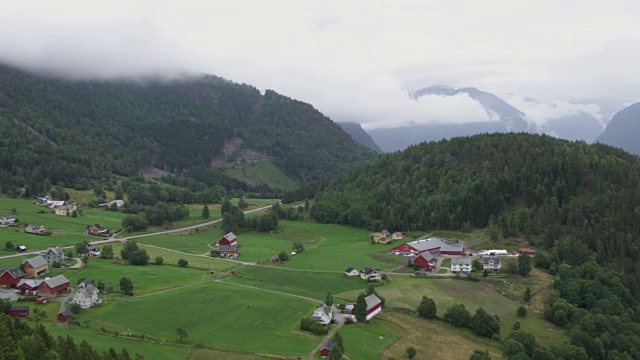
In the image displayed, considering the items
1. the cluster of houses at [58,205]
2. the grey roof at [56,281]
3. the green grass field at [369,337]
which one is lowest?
the green grass field at [369,337]

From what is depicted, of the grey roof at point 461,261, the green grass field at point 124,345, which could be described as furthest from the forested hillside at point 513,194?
the green grass field at point 124,345

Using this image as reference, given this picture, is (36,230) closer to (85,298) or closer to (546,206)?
(85,298)

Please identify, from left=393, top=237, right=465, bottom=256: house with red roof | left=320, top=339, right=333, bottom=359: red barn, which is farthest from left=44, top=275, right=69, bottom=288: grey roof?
left=393, top=237, right=465, bottom=256: house with red roof

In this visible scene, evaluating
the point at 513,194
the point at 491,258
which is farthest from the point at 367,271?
the point at 513,194

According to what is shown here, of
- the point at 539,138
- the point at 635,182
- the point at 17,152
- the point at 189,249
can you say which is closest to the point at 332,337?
the point at 189,249

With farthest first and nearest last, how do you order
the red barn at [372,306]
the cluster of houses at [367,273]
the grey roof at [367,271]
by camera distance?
the grey roof at [367,271]
the cluster of houses at [367,273]
the red barn at [372,306]

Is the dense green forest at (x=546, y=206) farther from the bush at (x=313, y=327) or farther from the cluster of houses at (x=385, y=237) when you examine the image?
the bush at (x=313, y=327)
